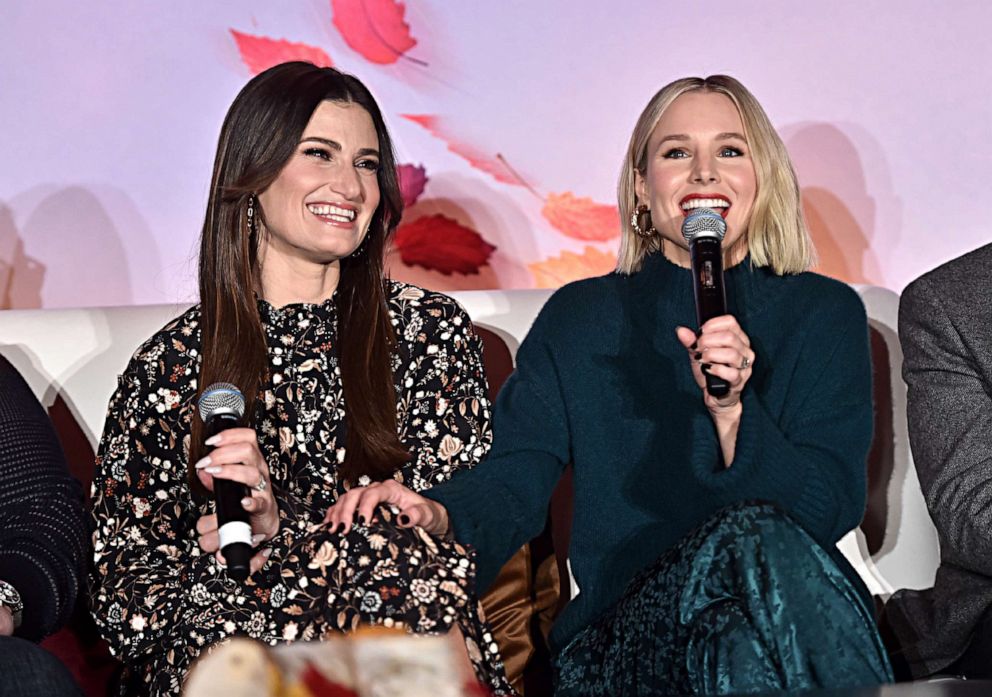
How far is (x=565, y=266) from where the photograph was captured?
2881mm

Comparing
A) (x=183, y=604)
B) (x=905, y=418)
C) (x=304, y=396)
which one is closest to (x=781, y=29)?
(x=905, y=418)

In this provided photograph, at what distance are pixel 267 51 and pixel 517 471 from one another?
131cm

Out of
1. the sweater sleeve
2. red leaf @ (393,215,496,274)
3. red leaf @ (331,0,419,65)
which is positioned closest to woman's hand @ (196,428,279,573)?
the sweater sleeve

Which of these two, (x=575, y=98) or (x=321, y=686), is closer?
(x=321, y=686)

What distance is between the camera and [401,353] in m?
2.10

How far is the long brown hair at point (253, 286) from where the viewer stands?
6.58 ft

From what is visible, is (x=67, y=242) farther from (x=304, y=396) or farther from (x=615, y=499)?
(x=615, y=499)

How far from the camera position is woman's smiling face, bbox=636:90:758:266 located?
6.43 feet

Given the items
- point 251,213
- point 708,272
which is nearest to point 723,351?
point 708,272

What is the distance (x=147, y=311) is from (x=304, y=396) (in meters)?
0.44

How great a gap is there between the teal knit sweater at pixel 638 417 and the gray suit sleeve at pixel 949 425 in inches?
6.1

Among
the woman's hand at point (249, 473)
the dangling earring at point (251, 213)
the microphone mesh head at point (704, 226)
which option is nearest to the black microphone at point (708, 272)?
the microphone mesh head at point (704, 226)

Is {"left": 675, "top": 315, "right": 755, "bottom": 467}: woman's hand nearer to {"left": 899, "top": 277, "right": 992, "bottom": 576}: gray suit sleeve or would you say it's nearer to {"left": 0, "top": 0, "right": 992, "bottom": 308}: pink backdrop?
{"left": 899, "top": 277, "right": 992, "bottom": 576}: gray suit sleeve

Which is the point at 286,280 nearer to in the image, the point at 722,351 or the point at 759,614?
the point at 722,351
